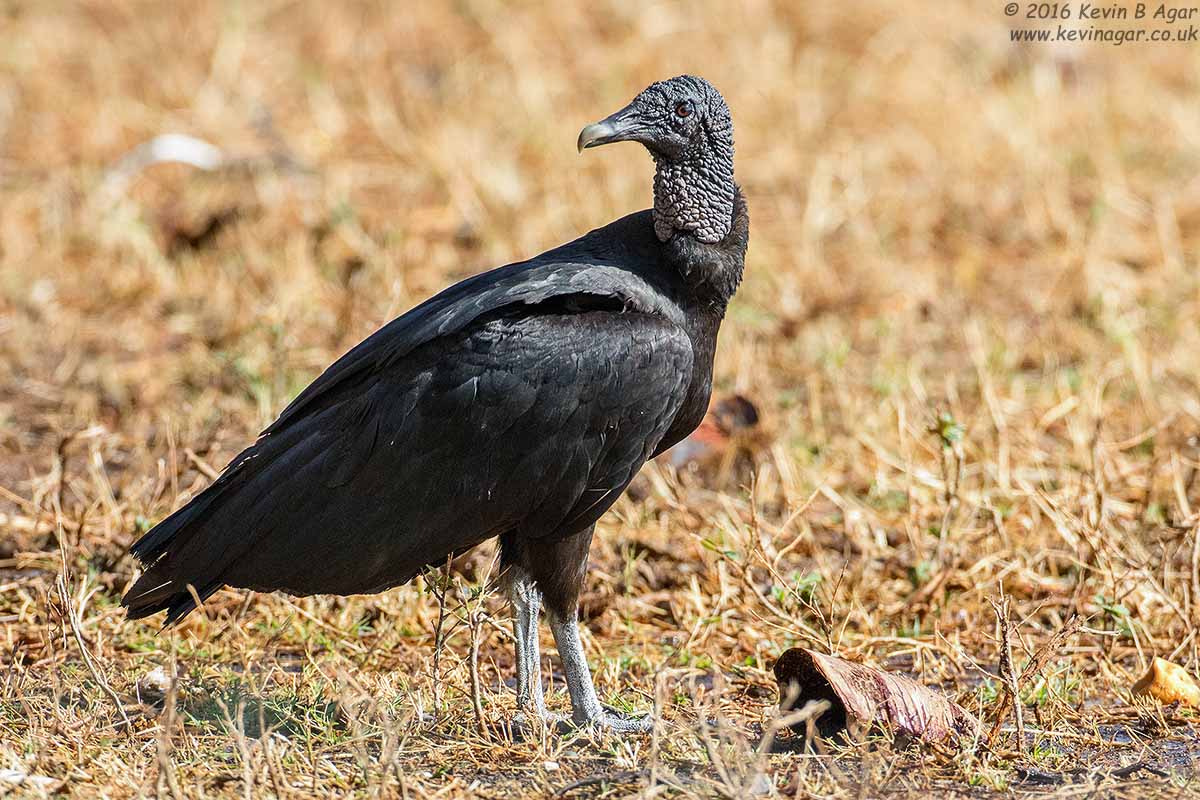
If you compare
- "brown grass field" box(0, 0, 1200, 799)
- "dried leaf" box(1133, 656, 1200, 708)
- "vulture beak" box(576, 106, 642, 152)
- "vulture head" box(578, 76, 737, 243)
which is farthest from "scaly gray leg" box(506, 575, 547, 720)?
"dried leaf" box(1133, 656, 1200, 708)

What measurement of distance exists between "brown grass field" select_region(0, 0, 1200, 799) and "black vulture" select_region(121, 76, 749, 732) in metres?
0.20

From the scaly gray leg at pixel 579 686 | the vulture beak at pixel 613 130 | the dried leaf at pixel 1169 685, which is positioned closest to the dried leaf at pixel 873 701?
the scaly gray leg at pixel 579 686

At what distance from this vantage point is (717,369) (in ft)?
18.3

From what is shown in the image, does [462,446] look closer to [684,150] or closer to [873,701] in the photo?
[684,150]

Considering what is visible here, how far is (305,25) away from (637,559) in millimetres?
5584

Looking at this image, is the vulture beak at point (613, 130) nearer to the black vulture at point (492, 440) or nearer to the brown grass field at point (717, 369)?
the black vulture at point (492, 440)

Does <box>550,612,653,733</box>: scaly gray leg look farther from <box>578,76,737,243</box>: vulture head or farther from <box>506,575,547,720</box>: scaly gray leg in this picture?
<box>578,76,737,243</box>: vulture head

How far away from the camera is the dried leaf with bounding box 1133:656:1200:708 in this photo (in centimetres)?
345

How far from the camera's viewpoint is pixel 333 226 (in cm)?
650

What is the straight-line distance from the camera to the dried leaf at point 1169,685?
345cm

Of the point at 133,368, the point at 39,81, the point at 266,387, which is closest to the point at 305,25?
the point at 39,81

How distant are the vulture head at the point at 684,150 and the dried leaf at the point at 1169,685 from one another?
1383 millimetres

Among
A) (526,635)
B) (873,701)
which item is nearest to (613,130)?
(526,635)

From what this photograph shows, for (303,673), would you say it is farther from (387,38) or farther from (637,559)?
(387,38)
